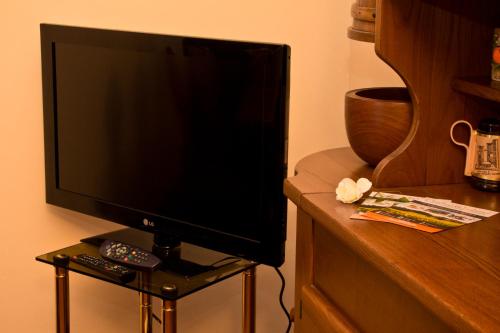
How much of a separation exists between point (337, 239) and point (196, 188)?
20.7 inches

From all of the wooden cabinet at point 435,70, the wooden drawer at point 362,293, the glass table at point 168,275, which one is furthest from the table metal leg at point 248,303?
the wooden cabinet at point 435,70

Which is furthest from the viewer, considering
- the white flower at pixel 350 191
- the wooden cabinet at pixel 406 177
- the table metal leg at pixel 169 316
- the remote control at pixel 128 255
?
the remote control at pixel 128 255

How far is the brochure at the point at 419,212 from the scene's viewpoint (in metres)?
1.35

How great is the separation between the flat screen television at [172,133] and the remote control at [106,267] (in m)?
0.14

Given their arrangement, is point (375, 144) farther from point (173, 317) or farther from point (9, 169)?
point (9, 169)

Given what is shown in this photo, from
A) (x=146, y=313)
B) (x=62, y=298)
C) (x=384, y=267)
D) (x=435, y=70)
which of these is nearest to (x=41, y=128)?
(x=62, y=298)

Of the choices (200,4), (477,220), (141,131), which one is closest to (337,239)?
(477,220)

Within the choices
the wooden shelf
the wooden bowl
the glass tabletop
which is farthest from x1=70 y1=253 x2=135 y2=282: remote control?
the wooden shelf

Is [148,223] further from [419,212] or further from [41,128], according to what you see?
[419,212]

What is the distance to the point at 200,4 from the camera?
2.32m

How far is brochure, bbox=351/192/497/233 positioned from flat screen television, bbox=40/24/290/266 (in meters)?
0.31

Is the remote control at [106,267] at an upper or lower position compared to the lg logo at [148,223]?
lower

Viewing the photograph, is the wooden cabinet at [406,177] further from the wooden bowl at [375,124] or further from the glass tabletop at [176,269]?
the glass tabletop at [176,269]

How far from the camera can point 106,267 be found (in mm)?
1912
